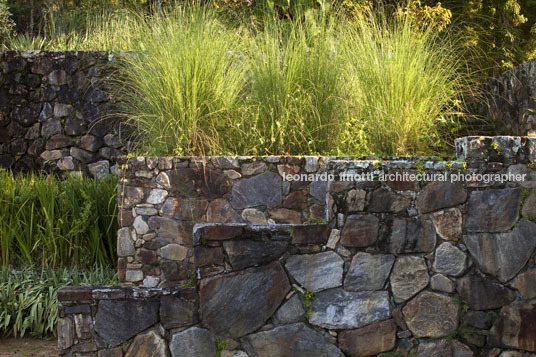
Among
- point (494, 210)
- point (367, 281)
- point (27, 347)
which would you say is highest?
point (494, 210)

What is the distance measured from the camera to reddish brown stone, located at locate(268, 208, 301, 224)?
16.9 feet

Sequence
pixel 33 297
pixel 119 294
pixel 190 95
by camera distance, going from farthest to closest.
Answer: pixel 190 95
pixel 33 297
pixel 119 294

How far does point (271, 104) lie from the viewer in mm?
5660

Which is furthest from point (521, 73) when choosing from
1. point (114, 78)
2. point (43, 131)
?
point (43, 131)

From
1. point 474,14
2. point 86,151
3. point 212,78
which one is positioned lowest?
point 86,151

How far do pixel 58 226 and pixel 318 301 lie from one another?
12.1 feet

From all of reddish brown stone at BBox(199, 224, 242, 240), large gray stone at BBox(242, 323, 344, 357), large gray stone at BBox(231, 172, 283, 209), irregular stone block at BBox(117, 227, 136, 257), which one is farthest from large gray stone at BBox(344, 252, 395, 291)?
irregular stone block at BBox(117, 227, 136, 257)

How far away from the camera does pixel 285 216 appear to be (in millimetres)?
5148

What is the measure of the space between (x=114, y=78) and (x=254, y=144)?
344 centimetres

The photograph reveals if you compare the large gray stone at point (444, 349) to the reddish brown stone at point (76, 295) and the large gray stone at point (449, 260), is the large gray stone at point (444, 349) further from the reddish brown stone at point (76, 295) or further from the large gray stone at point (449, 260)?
the reddish brown stone at point (76, 295)

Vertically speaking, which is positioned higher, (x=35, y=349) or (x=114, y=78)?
(x=114, y=78)

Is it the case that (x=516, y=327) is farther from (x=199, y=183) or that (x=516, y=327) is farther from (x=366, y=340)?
(x=199, y=183)

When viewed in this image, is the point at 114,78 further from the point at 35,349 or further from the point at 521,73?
the point at 521,73

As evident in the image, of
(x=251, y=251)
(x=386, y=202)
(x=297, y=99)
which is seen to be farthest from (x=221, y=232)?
(x=297, y=99)
